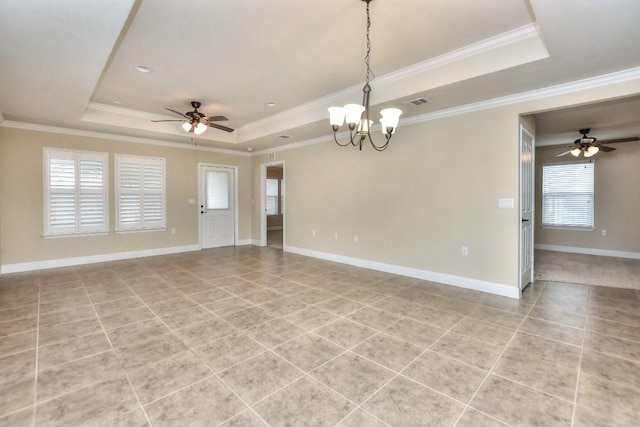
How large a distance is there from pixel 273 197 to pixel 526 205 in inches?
333

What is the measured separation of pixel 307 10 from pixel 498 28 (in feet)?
5.87

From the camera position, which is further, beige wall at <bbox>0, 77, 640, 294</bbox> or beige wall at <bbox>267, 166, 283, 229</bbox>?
beige wall at <bbox>267, 166, 283, 229</bbox>

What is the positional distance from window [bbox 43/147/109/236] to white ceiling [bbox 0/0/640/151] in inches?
36.0

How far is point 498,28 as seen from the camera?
9.12 ft

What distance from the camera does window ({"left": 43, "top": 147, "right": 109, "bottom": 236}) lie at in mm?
5363

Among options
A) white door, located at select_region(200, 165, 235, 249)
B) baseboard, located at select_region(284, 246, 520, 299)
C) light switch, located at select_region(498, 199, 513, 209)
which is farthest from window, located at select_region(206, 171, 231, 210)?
light switch, located at select_region(498, 199, 513, 209)

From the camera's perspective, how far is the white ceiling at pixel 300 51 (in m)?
2.35

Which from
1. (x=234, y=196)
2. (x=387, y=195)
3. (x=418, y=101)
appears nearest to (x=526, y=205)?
(x=387, y=195)

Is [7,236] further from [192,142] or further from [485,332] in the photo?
[485,332]

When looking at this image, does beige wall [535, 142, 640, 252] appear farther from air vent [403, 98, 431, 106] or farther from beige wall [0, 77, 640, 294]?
air vent [403, 98, 431, 106]

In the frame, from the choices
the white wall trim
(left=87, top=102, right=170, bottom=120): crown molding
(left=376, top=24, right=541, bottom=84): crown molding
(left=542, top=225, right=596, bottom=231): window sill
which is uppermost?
(left=87, top=102, right=170, bottom=120): crown molding

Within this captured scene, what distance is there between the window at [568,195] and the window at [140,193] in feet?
30.5

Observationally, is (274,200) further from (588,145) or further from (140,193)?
(588,145)

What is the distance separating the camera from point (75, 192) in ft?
18.3
